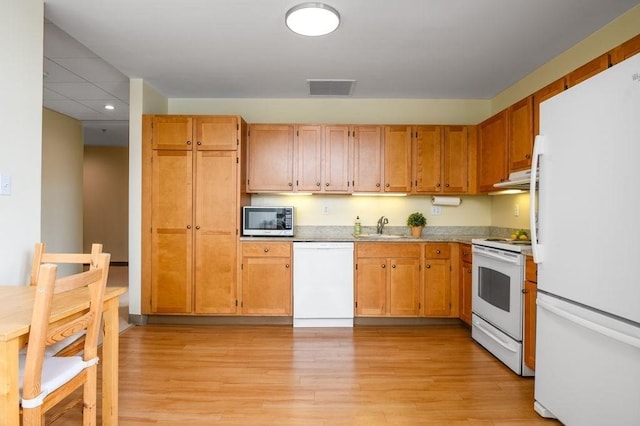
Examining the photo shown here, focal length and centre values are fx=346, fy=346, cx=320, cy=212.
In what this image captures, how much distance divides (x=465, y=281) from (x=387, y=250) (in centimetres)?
85

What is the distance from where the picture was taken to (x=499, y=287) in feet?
9.23

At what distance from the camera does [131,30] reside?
2697 mm

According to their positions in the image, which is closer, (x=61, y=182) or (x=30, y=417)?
(x=30, y=417)

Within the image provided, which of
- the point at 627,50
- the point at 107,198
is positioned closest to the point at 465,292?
the point at 627,50

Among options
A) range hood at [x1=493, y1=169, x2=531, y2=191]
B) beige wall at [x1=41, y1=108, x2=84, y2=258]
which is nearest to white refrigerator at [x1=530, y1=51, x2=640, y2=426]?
range hood at [x1=493, y1=169, x2=531, y2=191]

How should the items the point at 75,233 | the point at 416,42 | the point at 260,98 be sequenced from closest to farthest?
the point at 416,42 → the point at 260,98 → the point at 75,233

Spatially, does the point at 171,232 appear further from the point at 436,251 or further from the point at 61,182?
the point at 61,182

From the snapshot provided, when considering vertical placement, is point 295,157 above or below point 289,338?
above

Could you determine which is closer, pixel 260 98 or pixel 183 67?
pixel 183 67

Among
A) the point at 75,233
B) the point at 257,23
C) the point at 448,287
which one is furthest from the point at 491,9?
the point at 75,233

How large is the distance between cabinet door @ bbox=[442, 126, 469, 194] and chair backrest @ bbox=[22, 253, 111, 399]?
3448 mm

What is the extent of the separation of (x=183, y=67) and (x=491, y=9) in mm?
2689

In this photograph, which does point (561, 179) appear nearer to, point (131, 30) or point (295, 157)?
point (295, 157)

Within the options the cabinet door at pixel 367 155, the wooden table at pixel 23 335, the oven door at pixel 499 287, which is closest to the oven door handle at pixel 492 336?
the oven door at pixel 499 287
